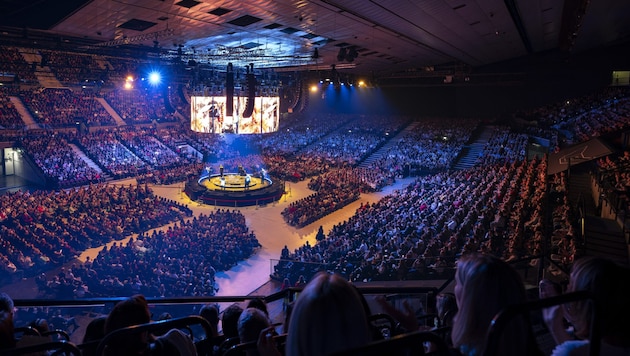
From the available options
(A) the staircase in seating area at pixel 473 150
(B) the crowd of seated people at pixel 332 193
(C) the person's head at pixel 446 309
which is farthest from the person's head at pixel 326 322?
(A) the staircase in seating area at pixel 473 150

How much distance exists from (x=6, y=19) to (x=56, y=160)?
13.1 metres

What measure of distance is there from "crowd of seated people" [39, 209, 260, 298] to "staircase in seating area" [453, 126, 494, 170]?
15.0m

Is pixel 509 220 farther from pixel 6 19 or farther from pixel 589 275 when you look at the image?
pixel 6 19

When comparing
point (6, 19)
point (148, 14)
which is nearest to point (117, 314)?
point (148, 14)

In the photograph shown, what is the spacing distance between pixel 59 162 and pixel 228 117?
10414 millimetres

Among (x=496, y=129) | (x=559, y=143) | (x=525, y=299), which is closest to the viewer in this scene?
(x=525, y=299)

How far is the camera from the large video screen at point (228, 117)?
18.0m

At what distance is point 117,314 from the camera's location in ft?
6.95

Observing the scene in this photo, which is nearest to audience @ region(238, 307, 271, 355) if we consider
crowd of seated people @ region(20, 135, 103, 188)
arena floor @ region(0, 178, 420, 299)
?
arena floor @ region(0, 178, 420, 299)

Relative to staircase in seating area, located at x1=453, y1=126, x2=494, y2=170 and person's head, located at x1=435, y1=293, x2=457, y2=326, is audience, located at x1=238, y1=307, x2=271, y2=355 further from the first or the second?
staircase in seating area, located at x1=453, y1=126, x2=494, y2=170

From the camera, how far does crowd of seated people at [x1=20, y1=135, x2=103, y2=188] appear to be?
2074cm

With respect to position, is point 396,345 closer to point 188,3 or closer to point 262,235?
point 188,3

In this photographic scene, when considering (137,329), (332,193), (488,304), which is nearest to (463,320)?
(488,304)

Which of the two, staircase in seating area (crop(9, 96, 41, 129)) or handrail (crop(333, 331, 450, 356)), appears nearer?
handrail (crop(333, 331, 450, 356))
